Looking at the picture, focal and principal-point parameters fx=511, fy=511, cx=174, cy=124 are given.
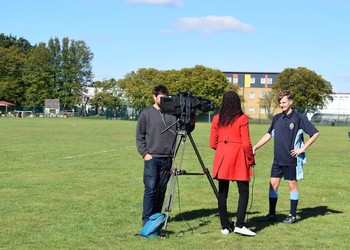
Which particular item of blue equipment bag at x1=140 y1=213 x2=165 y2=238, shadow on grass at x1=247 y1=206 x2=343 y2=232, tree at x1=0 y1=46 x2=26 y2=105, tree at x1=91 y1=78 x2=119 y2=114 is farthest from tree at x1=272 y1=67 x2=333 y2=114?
blue equipment bag at x1=140 y1=213 x2=165 y2=238

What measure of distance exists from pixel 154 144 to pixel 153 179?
53 centimetres

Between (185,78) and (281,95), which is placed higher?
(185,78)

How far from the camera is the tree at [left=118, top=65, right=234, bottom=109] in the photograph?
89000mm

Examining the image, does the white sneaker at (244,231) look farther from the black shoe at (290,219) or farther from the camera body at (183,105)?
the camera body at (183,105)

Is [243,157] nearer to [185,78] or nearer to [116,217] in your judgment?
[116,217]

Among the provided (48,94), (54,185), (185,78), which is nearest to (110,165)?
(54,185)

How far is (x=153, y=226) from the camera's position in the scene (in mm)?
7223

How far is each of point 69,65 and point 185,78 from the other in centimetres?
2426

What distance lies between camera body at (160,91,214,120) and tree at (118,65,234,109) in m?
80.4

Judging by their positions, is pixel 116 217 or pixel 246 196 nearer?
pixel 246 196

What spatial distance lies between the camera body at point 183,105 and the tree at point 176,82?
264 ft

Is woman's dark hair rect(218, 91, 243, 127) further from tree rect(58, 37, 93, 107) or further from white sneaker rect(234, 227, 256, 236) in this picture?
tree rect(58, 37, 93, 107)

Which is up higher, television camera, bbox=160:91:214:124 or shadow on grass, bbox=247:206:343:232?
television camera, bbox=160:91:214:124

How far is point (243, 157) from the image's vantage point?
719 cm
